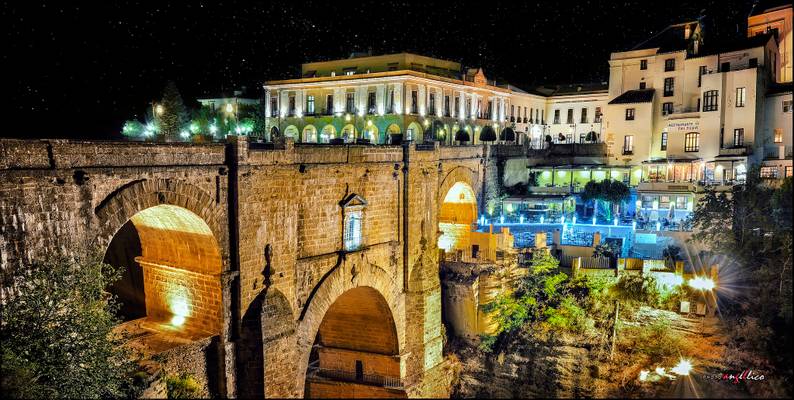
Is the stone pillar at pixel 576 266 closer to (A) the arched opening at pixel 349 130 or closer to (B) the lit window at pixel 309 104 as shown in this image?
(A) the arched opening at pixel 349 130

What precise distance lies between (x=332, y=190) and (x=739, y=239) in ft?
58.2

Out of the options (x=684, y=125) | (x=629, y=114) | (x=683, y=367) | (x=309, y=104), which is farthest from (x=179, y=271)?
(x=309, y=104)

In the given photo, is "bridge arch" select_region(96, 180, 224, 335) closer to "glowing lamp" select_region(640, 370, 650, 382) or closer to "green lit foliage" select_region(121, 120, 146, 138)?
"glowing lamp" select_region(640, 370, 650, 382)

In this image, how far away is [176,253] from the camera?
60.7 feet

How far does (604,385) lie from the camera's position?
2503cm

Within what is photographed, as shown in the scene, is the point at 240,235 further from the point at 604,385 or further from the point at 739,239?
the point at 739,239

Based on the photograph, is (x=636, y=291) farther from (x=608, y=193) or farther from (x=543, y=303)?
(x=608, y=193)

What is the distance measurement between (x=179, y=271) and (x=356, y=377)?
967cm

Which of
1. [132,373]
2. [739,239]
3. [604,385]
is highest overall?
[739,239]


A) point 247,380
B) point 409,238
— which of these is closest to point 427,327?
point 409,238

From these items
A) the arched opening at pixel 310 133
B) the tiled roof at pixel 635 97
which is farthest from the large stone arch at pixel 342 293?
the arched opening at pixel 310 133

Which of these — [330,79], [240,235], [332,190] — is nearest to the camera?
[240,235]

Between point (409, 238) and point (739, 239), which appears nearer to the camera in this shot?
point (409, 238)

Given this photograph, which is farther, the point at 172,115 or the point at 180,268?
the point at 172,115
